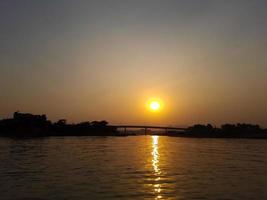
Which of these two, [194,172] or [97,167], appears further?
[97,167]

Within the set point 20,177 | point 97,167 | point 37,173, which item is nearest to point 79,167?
point 97,167

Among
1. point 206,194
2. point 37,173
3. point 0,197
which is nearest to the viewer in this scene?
point 0,197

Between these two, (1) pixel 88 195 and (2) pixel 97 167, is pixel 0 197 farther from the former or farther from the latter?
(2) pixel 97 167

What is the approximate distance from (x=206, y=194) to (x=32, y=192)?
41.6 feet

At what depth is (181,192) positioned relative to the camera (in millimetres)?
33094

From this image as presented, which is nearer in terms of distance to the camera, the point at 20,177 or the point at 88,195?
the point at 88,195

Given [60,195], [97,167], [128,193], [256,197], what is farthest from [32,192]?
[97,167]

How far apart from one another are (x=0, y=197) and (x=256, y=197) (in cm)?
1778

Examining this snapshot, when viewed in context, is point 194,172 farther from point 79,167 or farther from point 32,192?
point 32,192

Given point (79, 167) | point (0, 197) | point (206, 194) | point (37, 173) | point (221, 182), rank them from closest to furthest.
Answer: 1. point (0, 197)
2. point (206, 194)
3. point (221, 182)
4. point (37, 173)
5. point (79, 167)

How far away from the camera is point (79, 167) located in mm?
51312

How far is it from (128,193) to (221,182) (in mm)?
10452

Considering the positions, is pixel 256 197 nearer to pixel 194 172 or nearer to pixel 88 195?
pixel 88 195

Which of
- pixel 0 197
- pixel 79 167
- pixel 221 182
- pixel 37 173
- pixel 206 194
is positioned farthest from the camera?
pixel 79 167
